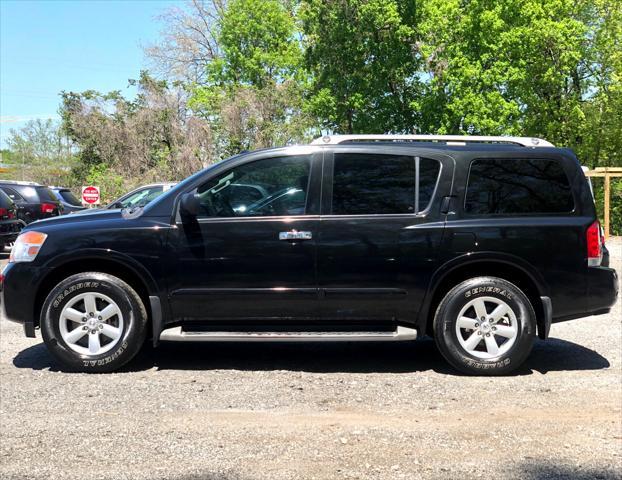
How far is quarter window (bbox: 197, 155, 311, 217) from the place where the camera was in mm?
5348

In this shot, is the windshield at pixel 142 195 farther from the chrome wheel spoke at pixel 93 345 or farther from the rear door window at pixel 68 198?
the chrome wheel spoke at pixel 93 345

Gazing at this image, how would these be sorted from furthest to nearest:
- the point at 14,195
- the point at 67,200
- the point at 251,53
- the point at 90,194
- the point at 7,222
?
the point at 251,53 < the point at 90,194 < the point at 67,200 < the point at 14,195 < the point at 7,222

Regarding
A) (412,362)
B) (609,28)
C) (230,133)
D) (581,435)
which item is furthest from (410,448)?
(609,28)

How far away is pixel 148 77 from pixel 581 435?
3126 cm

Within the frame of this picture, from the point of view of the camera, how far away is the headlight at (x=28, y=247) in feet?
17.5

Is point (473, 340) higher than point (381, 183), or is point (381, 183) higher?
point (381, 183)

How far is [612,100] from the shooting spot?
32.6 meters

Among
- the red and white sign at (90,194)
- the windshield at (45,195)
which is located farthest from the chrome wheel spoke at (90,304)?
the red and white sign at (90,194)

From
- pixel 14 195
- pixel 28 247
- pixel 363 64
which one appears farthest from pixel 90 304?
pixel 363 64

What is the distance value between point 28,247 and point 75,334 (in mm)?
869

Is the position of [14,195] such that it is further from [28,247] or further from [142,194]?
[28,247]

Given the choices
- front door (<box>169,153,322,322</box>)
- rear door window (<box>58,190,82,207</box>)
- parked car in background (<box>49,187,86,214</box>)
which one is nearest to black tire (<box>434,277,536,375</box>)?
front door (<box>169,153,322,322</box>)

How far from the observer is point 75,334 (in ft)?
17.3

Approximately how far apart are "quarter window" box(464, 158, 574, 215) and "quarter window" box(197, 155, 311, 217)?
4.81 ft
